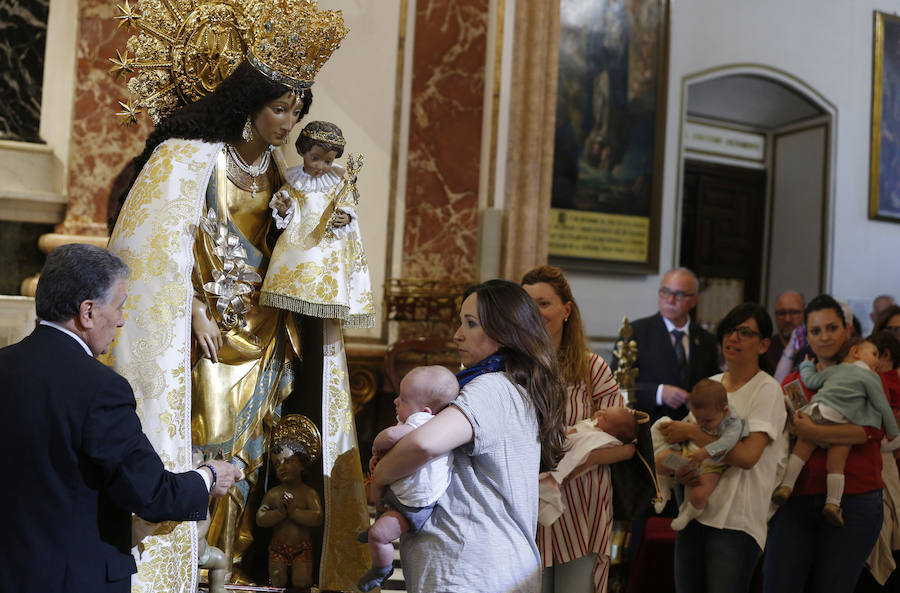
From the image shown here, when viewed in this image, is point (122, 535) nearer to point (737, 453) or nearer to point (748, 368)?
point (737, 453)

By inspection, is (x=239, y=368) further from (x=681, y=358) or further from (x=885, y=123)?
(x=885, y=123)

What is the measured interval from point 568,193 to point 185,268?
260 inches

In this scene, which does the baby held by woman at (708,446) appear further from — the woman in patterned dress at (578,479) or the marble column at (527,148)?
the marble column at (527,148)

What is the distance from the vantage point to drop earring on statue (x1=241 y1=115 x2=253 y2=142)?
3.44 meters

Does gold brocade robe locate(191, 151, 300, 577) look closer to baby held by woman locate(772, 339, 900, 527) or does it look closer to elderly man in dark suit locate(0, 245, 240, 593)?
elderly man in dark suit locate(0, 245, 240, 593)

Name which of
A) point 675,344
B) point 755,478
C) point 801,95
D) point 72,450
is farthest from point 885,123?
point 72,450

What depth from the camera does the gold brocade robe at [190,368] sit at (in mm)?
2996

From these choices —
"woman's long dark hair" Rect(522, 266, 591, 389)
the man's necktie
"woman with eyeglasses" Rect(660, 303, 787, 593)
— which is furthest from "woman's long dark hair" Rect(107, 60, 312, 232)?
the man's necktie

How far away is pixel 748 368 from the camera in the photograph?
3.97 m

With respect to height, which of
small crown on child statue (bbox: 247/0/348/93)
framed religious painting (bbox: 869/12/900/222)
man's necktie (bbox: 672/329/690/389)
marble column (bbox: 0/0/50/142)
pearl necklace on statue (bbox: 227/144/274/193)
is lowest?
man's necktie (bbox: 672/329/690/389)

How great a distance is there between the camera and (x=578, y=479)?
3363 millimetres

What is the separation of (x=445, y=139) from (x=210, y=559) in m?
4.89

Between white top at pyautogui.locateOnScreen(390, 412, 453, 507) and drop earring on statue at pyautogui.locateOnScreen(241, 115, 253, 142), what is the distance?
1.67 metres

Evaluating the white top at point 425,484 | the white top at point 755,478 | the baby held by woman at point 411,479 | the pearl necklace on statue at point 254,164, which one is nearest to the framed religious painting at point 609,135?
the white top at point 755,478
